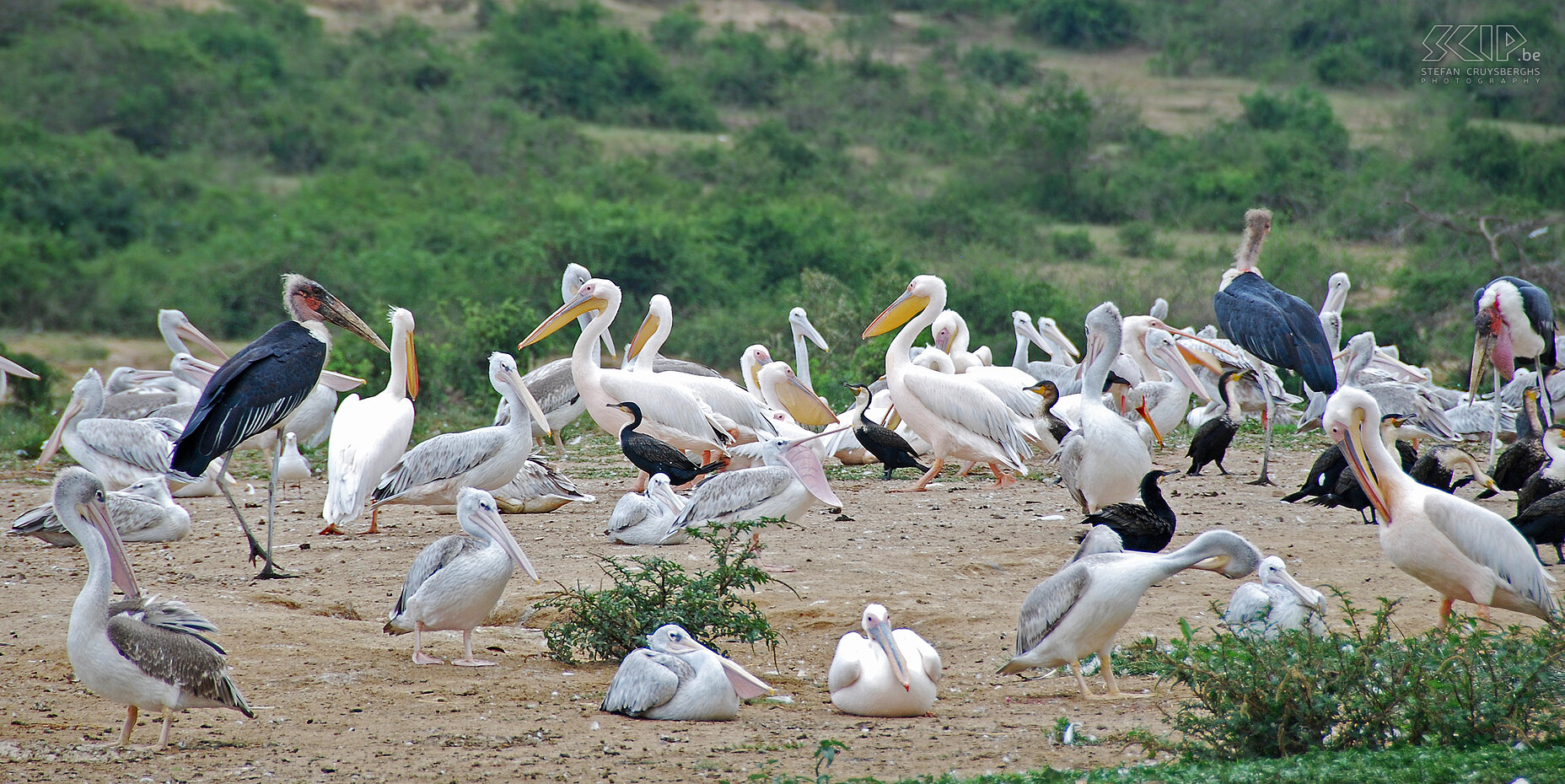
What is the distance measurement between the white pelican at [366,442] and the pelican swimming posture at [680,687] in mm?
3046

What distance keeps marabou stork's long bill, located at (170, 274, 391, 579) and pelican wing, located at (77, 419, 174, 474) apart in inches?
74.5

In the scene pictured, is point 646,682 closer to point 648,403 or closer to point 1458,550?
point 1458,550

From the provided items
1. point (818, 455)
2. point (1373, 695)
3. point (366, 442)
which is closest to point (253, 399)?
point (366, 442)

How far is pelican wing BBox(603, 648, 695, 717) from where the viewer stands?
4.48 meters

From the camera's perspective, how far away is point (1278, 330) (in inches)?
330

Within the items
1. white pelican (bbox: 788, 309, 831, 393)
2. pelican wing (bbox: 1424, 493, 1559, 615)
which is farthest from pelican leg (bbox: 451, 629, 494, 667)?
white pelican (bbox: 788, 309, 831, 393)

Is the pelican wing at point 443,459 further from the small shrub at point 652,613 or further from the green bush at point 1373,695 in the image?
the green bush at point 1373,695

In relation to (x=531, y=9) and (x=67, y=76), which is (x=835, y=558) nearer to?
(x=67, y=76)

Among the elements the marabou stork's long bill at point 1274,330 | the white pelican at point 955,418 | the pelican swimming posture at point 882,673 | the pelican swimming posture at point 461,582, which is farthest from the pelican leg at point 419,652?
the marabou stork's long bill at point 1274,330

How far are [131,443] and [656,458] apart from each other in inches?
126

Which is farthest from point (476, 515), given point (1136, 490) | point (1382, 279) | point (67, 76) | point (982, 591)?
point (67, 76)

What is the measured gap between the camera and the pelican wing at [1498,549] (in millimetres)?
5023

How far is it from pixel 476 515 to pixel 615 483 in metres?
3.85

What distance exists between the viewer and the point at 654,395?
351 inches
